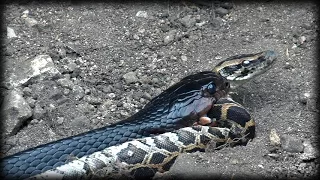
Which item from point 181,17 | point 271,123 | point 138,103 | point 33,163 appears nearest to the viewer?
point 33,163

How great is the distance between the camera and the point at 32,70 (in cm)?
723

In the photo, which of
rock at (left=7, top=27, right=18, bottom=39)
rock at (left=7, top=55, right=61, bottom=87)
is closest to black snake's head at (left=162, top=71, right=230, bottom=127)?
rock at (left=7, top=55, right=61, bottom=87)

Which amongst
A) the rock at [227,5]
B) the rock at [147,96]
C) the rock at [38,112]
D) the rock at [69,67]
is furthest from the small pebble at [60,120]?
the rock at [227,5]

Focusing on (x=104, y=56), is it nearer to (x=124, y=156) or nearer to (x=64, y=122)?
(x=64, y=122)

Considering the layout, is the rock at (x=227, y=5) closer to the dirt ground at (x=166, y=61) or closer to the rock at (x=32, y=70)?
the dirt ground at (x=166, y=61)

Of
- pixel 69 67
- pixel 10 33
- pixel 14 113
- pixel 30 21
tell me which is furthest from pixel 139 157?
pixel 30 21

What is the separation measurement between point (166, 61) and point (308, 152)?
2018 mm

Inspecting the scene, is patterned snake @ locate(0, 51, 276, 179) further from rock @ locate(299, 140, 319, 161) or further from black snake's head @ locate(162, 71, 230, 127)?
rock @ locate(299, 140, 319, 161)

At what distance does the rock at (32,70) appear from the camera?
23.4 ft

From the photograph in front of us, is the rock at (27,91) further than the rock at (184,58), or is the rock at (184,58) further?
the rock at (184,58)

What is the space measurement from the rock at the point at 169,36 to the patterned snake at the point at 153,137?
1.05 metres

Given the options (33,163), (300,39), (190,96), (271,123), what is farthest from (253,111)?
(33,163)

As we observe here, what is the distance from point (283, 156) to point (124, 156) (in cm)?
136

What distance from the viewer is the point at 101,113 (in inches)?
271
